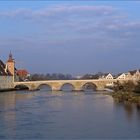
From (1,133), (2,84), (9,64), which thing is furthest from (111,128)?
(9,64)

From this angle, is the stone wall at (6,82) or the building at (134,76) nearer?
the stone wall at (6,82)

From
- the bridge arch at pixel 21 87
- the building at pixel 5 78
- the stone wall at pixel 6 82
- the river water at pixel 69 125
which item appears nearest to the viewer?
the river water at pixel 69 125

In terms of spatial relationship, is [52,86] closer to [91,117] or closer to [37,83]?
[37,83]

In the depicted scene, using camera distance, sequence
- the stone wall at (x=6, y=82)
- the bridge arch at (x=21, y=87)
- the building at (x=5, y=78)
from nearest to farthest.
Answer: the stone wall at (x=6, y=82) < the building at (x=5, y=78) < the bridge arch at (x=21, y=87)

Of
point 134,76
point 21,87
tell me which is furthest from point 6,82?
point 134,76

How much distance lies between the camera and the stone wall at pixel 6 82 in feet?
194

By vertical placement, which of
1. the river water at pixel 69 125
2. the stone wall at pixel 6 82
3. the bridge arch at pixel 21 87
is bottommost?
the river water at pixel 69 125

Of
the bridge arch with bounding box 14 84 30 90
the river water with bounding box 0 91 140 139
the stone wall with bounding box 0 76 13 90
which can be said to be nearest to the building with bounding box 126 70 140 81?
the bridge arch with bounding box 14 84 30 90

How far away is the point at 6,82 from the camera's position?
200ft

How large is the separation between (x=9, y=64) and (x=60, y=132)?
50.4 metres

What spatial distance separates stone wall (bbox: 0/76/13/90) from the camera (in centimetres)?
5903

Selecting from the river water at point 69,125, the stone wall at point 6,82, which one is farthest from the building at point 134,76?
the river water at point 69,125

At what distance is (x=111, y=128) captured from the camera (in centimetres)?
1905

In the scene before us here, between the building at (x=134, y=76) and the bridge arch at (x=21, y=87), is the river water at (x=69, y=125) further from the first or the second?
the bridge arch at (x=21, y=87)
